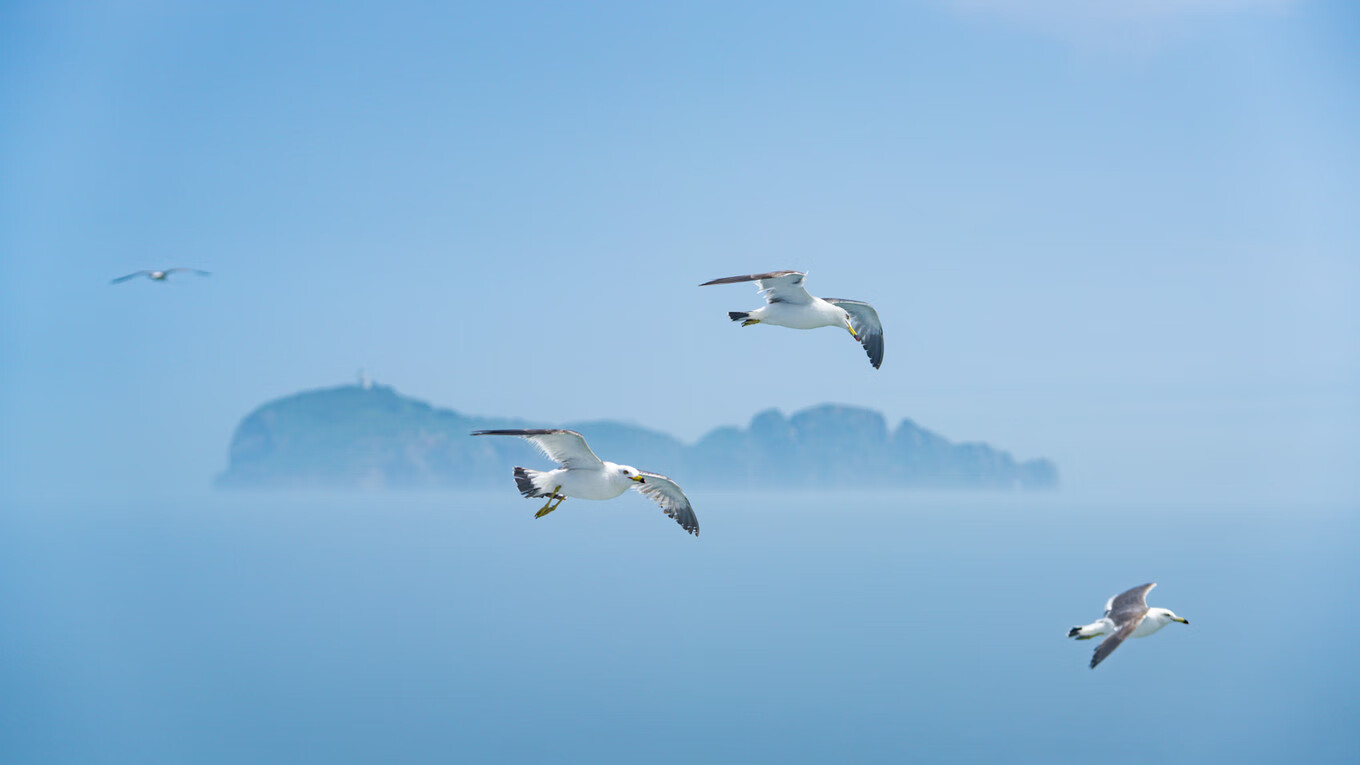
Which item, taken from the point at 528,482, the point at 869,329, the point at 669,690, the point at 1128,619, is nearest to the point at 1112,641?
the point at 1128,619

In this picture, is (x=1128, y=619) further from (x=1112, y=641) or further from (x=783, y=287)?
(x=783, y=287)

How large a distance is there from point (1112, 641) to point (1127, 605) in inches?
217

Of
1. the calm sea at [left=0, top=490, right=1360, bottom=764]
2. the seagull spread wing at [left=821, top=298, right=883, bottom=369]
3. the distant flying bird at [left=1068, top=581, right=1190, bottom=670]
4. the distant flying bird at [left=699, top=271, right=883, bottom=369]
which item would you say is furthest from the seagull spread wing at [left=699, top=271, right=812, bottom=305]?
the calm sea at [left=0, top=490, right=1360, bottom=764]

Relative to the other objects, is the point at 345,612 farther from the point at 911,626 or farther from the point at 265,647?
the point at 911,626

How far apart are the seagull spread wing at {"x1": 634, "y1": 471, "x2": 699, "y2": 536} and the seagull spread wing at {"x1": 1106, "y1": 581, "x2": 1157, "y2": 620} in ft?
36.1

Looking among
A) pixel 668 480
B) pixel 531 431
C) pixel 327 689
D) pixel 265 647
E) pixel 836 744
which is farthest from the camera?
pixel 265 647

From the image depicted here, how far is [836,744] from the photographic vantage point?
91.1 meters

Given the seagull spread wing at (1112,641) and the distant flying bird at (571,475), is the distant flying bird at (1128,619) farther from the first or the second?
the distant flying bird at (571,475)

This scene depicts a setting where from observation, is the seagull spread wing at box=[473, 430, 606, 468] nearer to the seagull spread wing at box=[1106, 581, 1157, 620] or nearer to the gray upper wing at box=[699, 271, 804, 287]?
the gray upper wing at box=[699, 271, 804, 287]

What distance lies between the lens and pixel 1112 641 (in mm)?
20875

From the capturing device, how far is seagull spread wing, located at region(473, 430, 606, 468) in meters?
20.2

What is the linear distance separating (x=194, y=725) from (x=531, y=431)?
115m

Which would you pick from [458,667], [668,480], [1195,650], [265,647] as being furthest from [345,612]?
[668,480]

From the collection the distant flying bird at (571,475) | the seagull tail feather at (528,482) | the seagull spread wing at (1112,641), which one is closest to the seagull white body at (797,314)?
the distant flying bird at (571,475)
